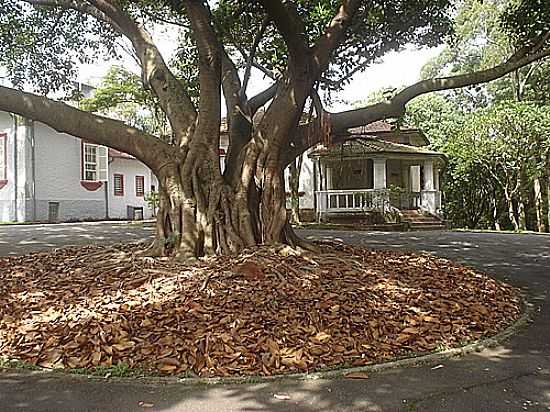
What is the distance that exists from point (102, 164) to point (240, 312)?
23228 millimetres

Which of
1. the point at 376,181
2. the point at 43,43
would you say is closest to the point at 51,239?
the point at 43,43

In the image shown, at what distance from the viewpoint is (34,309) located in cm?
631

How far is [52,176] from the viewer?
2494cm

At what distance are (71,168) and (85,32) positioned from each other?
39.9 ft

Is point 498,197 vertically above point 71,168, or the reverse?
point 71,168

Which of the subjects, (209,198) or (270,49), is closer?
(209,198)

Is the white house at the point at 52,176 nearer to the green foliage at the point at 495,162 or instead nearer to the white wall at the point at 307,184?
the white wall at the point at 307,184

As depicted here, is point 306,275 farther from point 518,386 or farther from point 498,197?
point 498,197

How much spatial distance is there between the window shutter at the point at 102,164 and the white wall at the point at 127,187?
176 cm

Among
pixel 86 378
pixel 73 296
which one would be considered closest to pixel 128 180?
pixel 73 296

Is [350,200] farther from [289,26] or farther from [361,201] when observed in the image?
[289,26]

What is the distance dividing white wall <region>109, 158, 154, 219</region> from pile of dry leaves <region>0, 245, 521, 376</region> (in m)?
21.2

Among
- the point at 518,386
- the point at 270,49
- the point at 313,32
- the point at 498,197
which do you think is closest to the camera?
the point at 518,386

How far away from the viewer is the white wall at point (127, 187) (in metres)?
29.3
